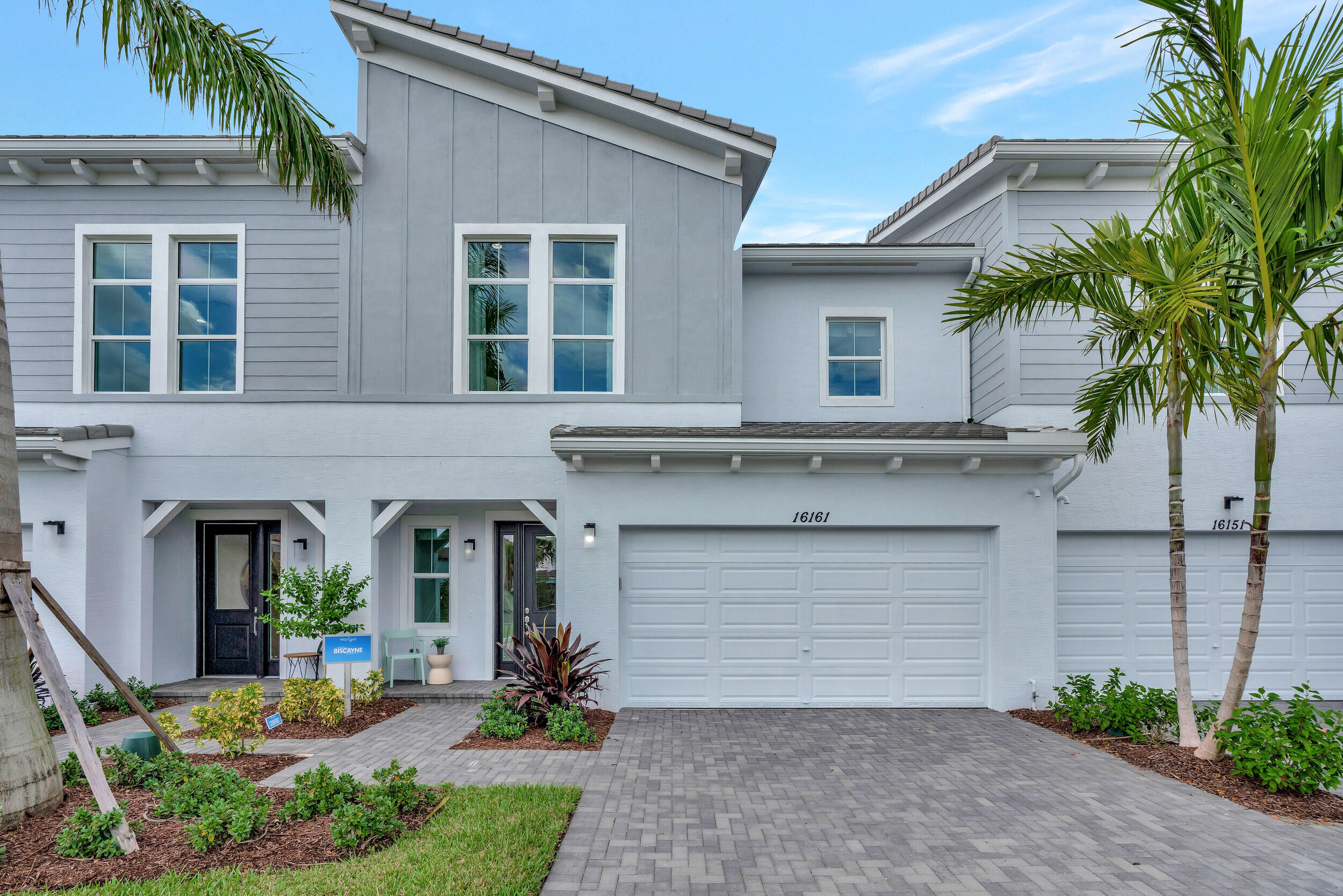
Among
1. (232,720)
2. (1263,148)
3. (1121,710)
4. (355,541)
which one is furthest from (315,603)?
(1263,148)

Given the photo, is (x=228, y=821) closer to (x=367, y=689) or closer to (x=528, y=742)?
(x=528, y=742)

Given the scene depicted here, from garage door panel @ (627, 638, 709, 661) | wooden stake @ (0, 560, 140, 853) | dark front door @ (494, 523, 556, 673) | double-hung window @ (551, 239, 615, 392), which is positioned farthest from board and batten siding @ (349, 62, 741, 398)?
wooden stake @ (0, 560, 140, 853)

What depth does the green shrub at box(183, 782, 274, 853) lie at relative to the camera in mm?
4484

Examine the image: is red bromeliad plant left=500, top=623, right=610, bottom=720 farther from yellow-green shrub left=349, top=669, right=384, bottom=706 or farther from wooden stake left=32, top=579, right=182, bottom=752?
wooden stake left=32, top=579, right=182, bottom=752

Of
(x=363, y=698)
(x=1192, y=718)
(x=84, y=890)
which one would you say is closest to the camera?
(x=84, y=890)

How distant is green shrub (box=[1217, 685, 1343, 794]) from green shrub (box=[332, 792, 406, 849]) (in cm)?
640

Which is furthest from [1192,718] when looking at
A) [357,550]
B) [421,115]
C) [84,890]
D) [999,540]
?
[421,115]

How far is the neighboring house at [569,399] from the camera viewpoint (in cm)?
895

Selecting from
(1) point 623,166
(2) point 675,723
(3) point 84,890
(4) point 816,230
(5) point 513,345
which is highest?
(4) point 816,230

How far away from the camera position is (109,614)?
909 centimetres

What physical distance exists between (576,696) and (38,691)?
6169mm

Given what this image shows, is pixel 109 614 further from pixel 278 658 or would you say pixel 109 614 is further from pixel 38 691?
pixel 278 658

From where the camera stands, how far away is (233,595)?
34.8 ft

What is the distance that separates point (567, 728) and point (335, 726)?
8.55ft
